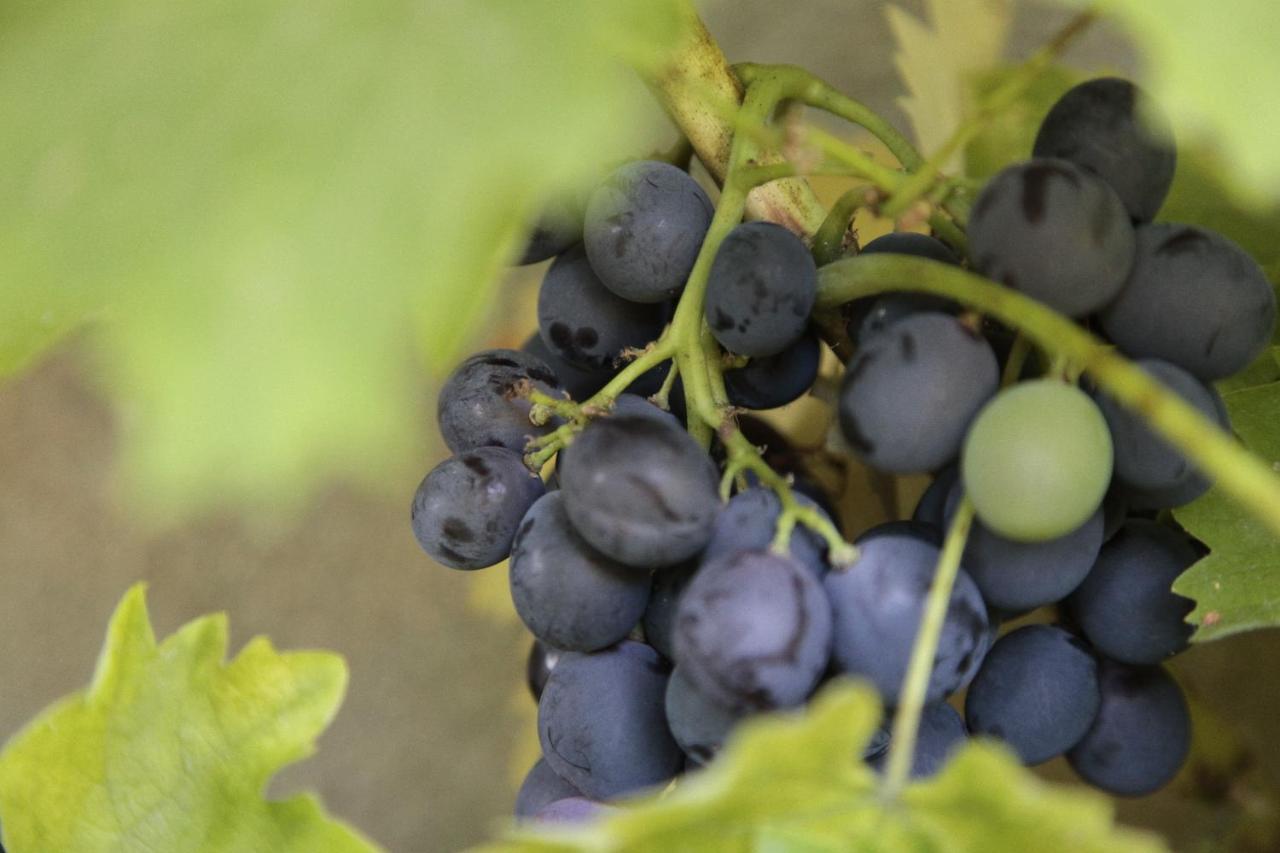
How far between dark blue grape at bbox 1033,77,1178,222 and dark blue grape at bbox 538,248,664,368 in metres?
0.16

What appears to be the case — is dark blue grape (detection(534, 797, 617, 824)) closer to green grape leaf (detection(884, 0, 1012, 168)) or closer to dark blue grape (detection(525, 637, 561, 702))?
dark blue grape (detection(525, 637, 561, 702))

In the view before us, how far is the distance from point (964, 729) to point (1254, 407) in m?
0.15

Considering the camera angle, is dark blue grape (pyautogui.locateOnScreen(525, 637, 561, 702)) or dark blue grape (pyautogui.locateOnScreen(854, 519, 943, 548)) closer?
dark blue grape (pyautogui.locateOnScreen(854, 519, 943, 548))

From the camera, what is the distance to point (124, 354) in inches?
7.1

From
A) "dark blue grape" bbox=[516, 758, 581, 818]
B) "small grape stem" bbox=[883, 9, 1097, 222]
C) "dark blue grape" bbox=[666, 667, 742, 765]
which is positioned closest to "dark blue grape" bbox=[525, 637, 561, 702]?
"dark blue grape" bbox=[516, 758, 581, 818]

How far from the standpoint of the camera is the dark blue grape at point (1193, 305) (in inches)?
11.8

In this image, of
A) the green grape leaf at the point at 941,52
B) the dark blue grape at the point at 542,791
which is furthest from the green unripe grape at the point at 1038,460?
the green grape leaf at the point at 941,52

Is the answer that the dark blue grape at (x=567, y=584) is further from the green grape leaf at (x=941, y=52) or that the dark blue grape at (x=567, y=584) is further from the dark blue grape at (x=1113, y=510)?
the green grape leaf at (x=941, y=52)

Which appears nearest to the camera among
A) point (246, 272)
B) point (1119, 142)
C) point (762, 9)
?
point (246, 272)

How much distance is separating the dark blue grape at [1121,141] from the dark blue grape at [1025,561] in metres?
0.10

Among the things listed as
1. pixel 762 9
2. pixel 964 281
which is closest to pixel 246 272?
pixel 964 281

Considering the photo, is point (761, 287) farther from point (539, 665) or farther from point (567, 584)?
point (539, 665)

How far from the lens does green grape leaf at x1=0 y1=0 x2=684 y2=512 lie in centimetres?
17

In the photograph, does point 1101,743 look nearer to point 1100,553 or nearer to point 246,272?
point 1100,553
